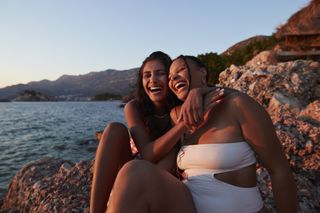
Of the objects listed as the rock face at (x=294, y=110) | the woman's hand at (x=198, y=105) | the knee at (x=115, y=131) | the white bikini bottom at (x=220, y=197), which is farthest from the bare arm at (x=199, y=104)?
the rock face at (x=294, y=110)

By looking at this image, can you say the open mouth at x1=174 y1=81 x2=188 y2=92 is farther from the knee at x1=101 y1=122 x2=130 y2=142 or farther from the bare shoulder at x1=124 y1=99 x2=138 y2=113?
the bare shoulder at x1=124 y1=99 x2=138 y2=113

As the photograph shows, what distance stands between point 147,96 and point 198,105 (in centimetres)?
134

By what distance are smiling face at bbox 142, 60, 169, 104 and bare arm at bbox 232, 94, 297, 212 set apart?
121cm

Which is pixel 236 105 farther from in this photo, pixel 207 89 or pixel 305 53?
pixel 305 53

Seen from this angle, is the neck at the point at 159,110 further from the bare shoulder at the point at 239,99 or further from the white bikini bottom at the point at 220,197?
the white bikini bottom at the point at 220,197

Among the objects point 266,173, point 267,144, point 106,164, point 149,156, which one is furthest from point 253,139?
point 266,173

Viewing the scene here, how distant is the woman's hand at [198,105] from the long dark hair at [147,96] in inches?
36.8

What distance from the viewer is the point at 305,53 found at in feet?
41.6

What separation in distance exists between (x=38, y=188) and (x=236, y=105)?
3.74m

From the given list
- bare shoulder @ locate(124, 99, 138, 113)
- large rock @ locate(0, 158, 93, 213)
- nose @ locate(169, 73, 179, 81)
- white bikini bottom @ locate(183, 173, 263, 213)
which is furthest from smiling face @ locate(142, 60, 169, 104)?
large rock @ locate(0, 158, 93, 213)

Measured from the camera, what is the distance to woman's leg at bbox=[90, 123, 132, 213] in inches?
95.9

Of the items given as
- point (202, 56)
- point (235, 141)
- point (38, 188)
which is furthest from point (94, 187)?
point (202, 56)

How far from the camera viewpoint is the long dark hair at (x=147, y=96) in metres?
3.17

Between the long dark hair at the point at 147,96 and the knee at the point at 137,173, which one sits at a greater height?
the long dark hair at the point at 147,96
